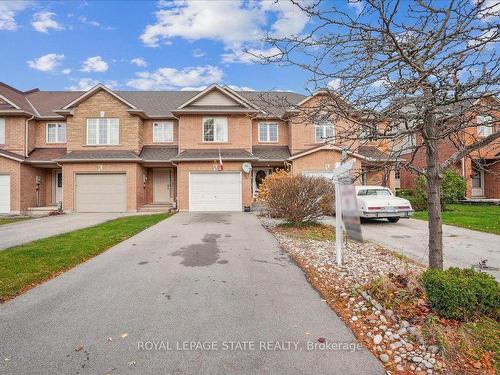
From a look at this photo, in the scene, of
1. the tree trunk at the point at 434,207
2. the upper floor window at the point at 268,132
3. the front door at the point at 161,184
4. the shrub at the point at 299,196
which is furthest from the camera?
the upper floor window at the point at 268,132

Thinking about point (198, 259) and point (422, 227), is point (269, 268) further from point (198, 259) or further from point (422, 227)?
point (422, 227)

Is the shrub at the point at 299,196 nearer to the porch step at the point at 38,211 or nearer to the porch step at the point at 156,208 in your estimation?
the porch step at the point at 156,208

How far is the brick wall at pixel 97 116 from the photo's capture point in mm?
19016

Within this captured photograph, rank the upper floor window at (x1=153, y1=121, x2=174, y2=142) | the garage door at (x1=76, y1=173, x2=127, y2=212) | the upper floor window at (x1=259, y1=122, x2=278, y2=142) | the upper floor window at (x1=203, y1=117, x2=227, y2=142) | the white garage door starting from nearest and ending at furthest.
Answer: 1. the white garage door
2. the garage door at (x1=76, y1=173, x2=127, y2=212)
3. the upper floor window at (x1=203, y1=117, x2=227, y2=142)
4. the upper floor window at (x1=153, y1=121, x2=174, y2=142)
5. the upper floor window at (x1=259, y1=122, x2=278, y2=142)

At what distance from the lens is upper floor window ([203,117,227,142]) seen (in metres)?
19.3

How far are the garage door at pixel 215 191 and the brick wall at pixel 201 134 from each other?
2.07 meters

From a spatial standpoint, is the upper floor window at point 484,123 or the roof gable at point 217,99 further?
the roof gable at point 217,99

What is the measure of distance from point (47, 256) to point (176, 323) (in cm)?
524

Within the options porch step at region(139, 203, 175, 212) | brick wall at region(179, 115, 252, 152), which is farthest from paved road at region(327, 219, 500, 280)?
porch step at region(139, 203, 175, 212)

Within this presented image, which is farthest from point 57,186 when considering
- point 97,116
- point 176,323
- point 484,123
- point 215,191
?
point 484,123

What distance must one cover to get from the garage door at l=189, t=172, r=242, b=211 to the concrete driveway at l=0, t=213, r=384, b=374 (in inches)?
459

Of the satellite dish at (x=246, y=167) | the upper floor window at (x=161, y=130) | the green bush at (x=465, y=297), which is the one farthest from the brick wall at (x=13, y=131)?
the green bush at (x=465, y=297)

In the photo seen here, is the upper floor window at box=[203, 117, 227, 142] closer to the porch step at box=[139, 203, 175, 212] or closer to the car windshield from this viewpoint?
the porch step at box=[139, 203, 175, 212]

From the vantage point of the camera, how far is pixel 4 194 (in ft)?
61.0
